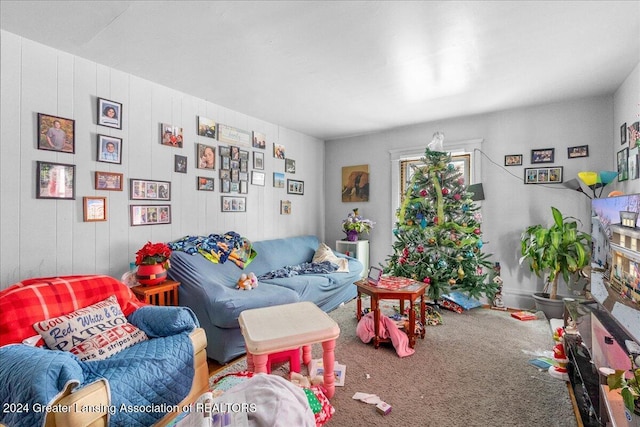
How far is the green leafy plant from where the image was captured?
3.10m

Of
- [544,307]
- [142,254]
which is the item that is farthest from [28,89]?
[544,307]

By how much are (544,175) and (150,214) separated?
4392 mm

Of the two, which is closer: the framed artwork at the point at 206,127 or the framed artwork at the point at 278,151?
the framed artwork at the point at 206,127

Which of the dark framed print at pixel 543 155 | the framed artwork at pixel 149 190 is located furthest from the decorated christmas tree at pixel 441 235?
the framed artwork at pixel 149 190

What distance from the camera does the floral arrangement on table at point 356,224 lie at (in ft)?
15.3

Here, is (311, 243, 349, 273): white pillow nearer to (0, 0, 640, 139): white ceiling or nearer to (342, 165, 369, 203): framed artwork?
(342, 165, 369, 203): framed artwork

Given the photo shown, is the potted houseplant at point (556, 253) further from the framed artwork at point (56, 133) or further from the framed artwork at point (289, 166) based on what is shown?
the framed artwork at point (56, 133)

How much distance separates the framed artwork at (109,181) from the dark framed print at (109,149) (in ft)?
0.37

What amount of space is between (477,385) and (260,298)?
5.63 feet

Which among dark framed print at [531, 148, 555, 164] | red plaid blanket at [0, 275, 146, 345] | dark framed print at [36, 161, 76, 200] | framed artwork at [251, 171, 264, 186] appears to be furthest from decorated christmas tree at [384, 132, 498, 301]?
dark framed print at [36, 161, 76, 200]

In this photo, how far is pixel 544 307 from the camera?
331 centimetres

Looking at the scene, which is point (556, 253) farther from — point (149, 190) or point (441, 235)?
point (149, 190)

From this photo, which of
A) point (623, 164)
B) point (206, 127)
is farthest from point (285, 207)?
point (623, 164)

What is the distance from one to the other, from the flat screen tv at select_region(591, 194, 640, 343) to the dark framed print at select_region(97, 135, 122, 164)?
3.48m
